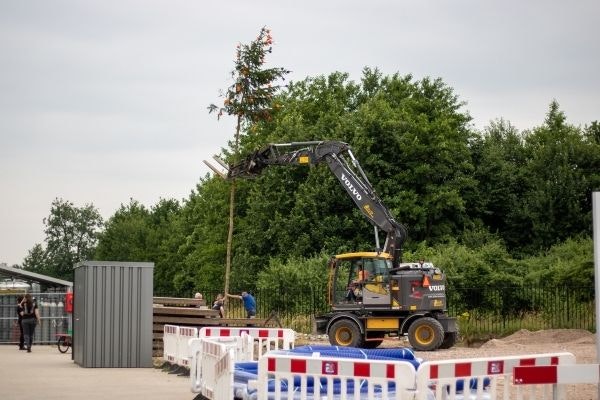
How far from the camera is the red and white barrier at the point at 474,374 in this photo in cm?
969

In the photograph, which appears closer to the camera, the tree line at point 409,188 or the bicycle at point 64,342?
the bicycle at point 64,342

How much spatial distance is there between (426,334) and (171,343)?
848 centimetres

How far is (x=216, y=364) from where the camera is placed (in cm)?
1437

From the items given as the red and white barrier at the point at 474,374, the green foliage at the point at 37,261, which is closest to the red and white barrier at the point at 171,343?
the red and white barrier at the point at 474,374

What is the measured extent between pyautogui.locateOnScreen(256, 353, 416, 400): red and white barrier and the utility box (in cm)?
1482

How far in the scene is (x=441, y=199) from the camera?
5759 centimetres

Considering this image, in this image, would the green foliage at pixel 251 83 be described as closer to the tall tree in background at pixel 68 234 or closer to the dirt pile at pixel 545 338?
the dirt pile at pixel 545 338

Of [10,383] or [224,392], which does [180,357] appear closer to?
[10,383]

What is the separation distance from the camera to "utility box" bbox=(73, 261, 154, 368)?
2558 centimetres

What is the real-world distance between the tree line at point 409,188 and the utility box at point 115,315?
22.1m

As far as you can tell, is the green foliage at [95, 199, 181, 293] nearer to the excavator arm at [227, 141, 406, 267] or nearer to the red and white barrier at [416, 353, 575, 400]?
the excavator arm at [227, 141, 406, 267]

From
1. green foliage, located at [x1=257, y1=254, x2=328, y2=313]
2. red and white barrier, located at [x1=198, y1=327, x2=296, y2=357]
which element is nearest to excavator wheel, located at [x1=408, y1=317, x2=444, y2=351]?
Answer: red and white barrier, located at [x1=198, y1=327, x2=296, y2=357]

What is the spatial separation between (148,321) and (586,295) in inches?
714

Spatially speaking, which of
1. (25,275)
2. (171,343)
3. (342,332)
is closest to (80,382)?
(171,343)
